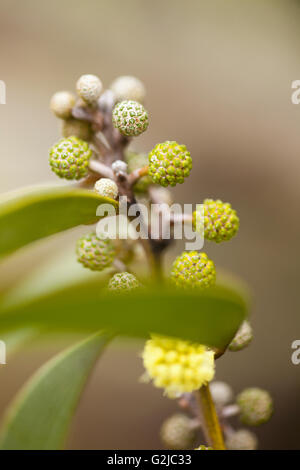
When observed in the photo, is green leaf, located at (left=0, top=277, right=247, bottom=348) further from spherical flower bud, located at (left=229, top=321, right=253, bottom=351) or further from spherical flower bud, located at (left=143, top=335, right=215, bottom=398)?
spherical flower bud, located at (left=229, top=321, right=253, bottom=351)

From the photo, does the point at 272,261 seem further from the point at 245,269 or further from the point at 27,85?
the point at 27,85

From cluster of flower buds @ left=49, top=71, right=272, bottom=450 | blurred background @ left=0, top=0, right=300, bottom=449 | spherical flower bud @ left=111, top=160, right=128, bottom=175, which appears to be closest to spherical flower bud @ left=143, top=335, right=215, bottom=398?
cluster of flower buds @ left=49, top=71, right=272, bottom=450

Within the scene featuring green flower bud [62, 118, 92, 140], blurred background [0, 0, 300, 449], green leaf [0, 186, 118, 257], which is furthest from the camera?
blurred background [0, 0, 300, 449]

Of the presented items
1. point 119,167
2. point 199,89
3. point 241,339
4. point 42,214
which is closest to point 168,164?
point 119,167

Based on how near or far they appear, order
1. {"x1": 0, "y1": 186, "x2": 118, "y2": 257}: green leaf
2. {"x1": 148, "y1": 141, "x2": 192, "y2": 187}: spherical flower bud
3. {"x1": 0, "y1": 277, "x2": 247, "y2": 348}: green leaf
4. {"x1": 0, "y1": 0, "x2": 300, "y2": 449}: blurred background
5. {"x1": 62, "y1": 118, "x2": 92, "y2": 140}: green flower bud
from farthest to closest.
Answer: {"x1": 0, "y1": 0, "x2": 300, "y2": 449}: blurred background → {"x1": 62, "y1": 118, "x2": 92, "y2": 140}: green flower bud → {"x1": 148, "y1": 141, "x2": 192, "y2": 187}: spherical flower bud → {"x1": 0, "y1": 186, "x2": 118, "y2": 257}: green leaf → {"x1": 0, "y1": 277, "x2": 247, "y2": 348}: green leaf

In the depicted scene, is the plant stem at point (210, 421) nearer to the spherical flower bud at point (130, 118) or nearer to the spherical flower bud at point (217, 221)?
the spherical flower bud at point (217, 221)
